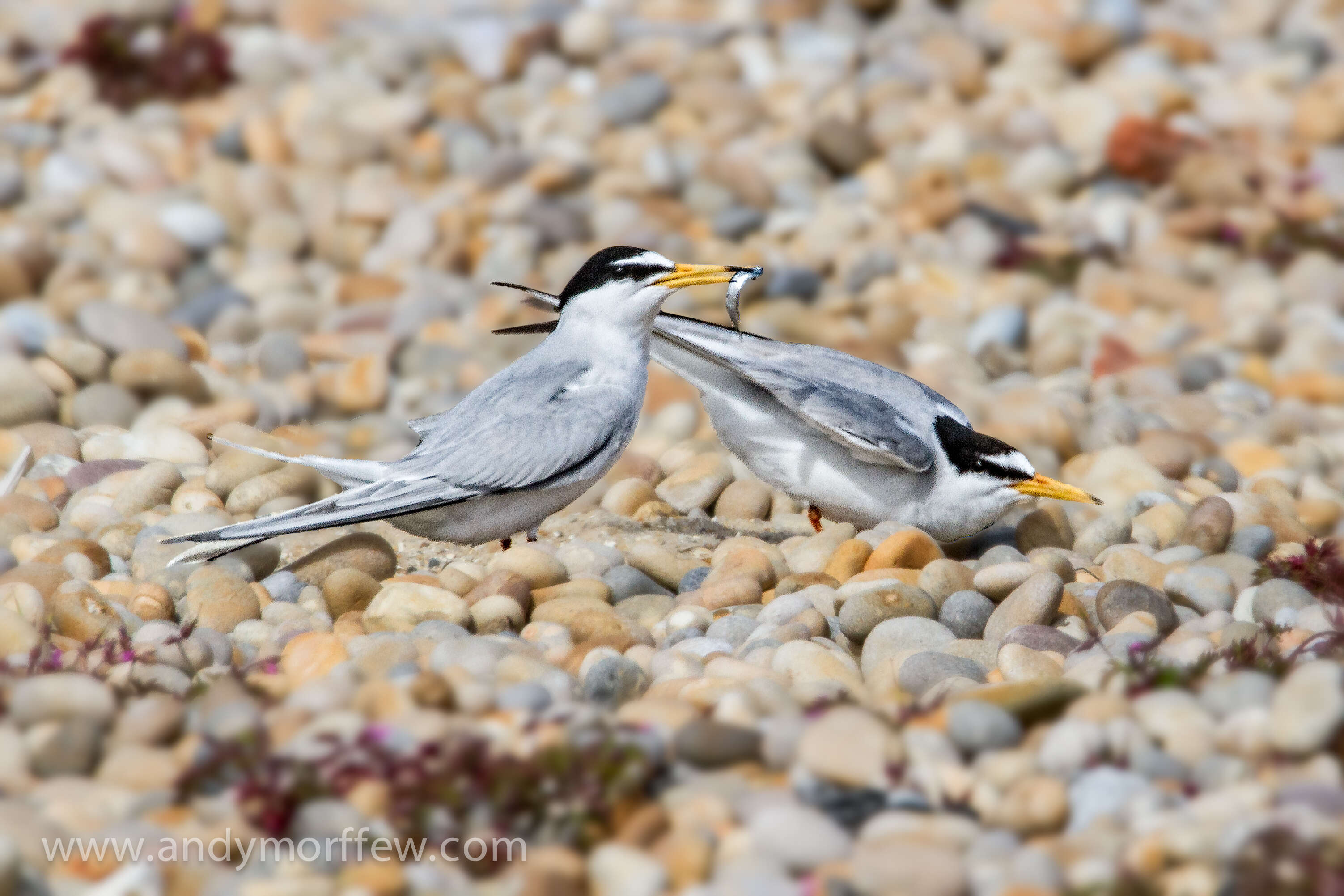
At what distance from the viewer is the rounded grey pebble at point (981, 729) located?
275 cm

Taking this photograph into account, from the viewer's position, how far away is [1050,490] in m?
4.45

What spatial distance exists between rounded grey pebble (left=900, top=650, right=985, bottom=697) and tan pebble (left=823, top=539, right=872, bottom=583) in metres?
0.75

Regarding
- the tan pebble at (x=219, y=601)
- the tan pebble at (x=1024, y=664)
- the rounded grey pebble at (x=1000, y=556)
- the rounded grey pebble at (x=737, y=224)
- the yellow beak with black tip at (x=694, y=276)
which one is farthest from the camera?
the rounded grey pebble at (x=737, y=224)

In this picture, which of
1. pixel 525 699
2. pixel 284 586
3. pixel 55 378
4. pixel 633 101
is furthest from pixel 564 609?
pixel 633 101

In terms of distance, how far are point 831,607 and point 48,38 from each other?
7.39m

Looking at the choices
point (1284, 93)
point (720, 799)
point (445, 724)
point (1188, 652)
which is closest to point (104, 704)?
point (445, 724)

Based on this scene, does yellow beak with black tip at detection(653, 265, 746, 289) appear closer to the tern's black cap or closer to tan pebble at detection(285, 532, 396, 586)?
the tern's black cap

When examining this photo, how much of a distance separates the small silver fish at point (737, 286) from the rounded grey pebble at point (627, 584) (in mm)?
834

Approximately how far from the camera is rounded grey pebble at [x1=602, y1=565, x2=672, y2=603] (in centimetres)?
411

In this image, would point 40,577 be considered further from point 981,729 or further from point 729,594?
point 981,729

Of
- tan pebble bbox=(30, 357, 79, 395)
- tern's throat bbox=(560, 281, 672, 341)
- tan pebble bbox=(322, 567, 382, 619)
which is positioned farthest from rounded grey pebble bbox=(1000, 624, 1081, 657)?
tan pebble bbox=(30, 357, 79, 395)

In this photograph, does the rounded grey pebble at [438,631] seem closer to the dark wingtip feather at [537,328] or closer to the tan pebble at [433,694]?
the tan pebble at [433,694]

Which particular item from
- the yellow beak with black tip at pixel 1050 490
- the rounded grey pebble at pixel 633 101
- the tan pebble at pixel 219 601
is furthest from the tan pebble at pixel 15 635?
the rounded grey pebble at pixel 633 101

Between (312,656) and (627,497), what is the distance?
171cm
